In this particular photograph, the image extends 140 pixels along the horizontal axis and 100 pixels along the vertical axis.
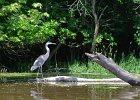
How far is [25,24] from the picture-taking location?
1989 cm

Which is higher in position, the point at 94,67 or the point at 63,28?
the point at 63,28

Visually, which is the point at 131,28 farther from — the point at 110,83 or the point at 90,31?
the point at 110,83

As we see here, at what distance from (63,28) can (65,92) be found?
409 inches

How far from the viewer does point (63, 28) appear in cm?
2344

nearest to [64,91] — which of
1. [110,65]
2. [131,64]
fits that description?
[110,65]

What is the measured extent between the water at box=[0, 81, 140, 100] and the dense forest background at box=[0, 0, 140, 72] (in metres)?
4.96

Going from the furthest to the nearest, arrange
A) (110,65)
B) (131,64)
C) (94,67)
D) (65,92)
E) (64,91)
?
(94,67) → (131,64) → (110,65) → (64,91) → (65,92)

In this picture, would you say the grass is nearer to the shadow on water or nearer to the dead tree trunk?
the shadow on water

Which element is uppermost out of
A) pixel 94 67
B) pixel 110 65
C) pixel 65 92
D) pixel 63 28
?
pixel 63 28

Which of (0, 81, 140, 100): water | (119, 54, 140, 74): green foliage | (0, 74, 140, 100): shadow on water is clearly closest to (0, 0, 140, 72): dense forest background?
(119, 54, 140, 74): green foliage

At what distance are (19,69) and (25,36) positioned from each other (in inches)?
146

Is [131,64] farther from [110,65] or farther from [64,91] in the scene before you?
[64,91]

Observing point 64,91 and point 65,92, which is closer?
point 65,92

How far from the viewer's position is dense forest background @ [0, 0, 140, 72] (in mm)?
20266
